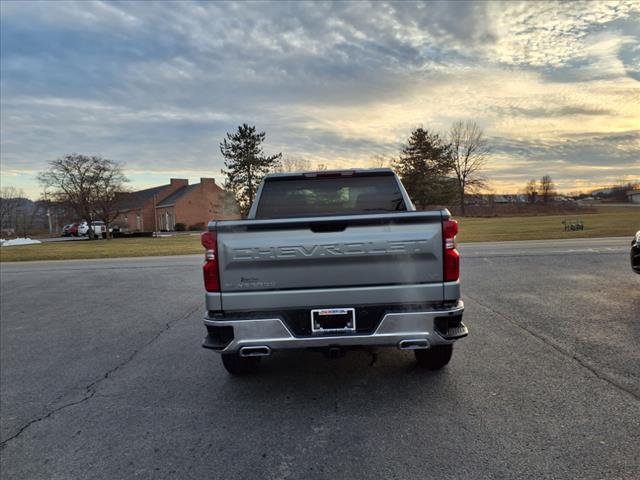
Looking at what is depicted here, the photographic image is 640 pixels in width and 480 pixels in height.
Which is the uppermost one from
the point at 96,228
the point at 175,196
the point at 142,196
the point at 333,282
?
the point at 142,196

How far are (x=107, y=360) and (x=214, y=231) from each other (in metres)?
2.98

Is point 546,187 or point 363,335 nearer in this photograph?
point 363,335

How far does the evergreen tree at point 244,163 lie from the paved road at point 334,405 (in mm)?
38967

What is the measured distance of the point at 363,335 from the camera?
131 inches

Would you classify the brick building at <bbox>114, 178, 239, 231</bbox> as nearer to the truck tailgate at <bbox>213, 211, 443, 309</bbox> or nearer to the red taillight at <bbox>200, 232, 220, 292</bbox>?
the red taillight at <bbox>200, 232, 220, 292</bbox>

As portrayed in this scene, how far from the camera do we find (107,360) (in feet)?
16.9

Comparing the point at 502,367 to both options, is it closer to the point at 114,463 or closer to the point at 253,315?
the point at 253,315

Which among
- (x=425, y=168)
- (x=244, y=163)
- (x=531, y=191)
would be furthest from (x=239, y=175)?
(x=531, y=191)

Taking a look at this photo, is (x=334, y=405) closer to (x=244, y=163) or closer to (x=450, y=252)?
(x=450, y=252)

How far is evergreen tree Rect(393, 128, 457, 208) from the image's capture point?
56.2 metres

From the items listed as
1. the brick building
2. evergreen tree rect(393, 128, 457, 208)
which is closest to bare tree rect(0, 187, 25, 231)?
the brick building

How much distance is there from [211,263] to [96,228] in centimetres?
5253

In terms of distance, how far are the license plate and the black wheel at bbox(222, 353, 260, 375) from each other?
4.23 feet

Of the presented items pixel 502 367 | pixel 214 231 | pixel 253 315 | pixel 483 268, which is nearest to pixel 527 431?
pixel 502 367
